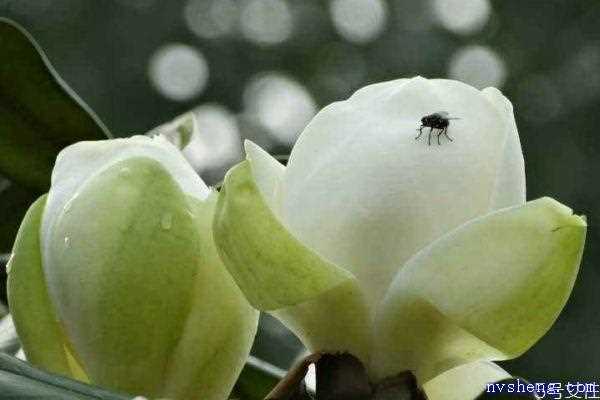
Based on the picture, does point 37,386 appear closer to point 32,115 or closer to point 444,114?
point 444,114

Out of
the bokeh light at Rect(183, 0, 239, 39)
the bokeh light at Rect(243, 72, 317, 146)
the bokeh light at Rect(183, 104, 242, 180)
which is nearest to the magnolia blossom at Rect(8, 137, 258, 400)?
the bokeh light at Rect(183, 104, 242, 180)

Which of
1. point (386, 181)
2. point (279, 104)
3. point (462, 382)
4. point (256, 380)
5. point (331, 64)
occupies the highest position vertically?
point (386, 181)

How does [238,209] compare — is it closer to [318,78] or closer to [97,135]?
[97,135]

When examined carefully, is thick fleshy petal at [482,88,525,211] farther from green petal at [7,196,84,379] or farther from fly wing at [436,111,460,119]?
green petal at [7,196,84,379]

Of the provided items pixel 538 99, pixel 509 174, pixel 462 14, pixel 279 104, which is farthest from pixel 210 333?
pixel 462 14

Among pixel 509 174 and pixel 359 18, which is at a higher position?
pixel 509 174

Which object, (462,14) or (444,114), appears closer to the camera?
(444,114)
